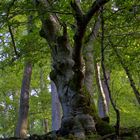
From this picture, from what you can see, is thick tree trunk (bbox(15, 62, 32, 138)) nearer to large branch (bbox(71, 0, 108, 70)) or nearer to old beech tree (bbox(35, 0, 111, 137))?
old beech tree (bbox(35, 0, 111, 137))

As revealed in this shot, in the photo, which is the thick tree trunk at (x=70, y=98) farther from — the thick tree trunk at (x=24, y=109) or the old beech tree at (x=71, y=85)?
the thick tree trunk at (x=24, y=109)

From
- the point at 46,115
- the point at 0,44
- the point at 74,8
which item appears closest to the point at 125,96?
the point at 46,115

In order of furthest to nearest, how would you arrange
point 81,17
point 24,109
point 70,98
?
point 24,109 → point 70,98 → point 81,17

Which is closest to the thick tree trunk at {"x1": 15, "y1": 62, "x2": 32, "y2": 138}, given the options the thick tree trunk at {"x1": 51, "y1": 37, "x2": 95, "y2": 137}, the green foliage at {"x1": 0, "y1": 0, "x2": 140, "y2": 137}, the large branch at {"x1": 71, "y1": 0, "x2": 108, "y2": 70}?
the green foliage at {"x1": 0, "y1": 0, "x2": 140, "y2": 137}

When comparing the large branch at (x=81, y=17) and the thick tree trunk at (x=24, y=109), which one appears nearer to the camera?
the large branch at (x=81, y=17)

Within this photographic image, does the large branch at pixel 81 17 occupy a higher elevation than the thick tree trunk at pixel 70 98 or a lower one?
higher

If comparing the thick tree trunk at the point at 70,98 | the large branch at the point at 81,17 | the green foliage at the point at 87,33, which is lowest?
the thick tree trunk at the point at 70,98

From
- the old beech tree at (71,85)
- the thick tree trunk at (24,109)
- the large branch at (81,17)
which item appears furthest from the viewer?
the thick tree trunk at (24,109)

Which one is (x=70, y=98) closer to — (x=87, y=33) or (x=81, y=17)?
(x=81, y=17)

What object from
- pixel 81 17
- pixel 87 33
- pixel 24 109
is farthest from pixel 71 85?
pixel 24 109

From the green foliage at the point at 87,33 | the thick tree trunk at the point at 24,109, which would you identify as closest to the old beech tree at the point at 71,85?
the green foliage at the point at 87,33

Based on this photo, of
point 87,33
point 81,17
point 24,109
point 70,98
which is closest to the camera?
point 81,17

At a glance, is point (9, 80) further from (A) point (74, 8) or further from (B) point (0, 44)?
(A) point (74, 8)

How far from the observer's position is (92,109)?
204 inches
